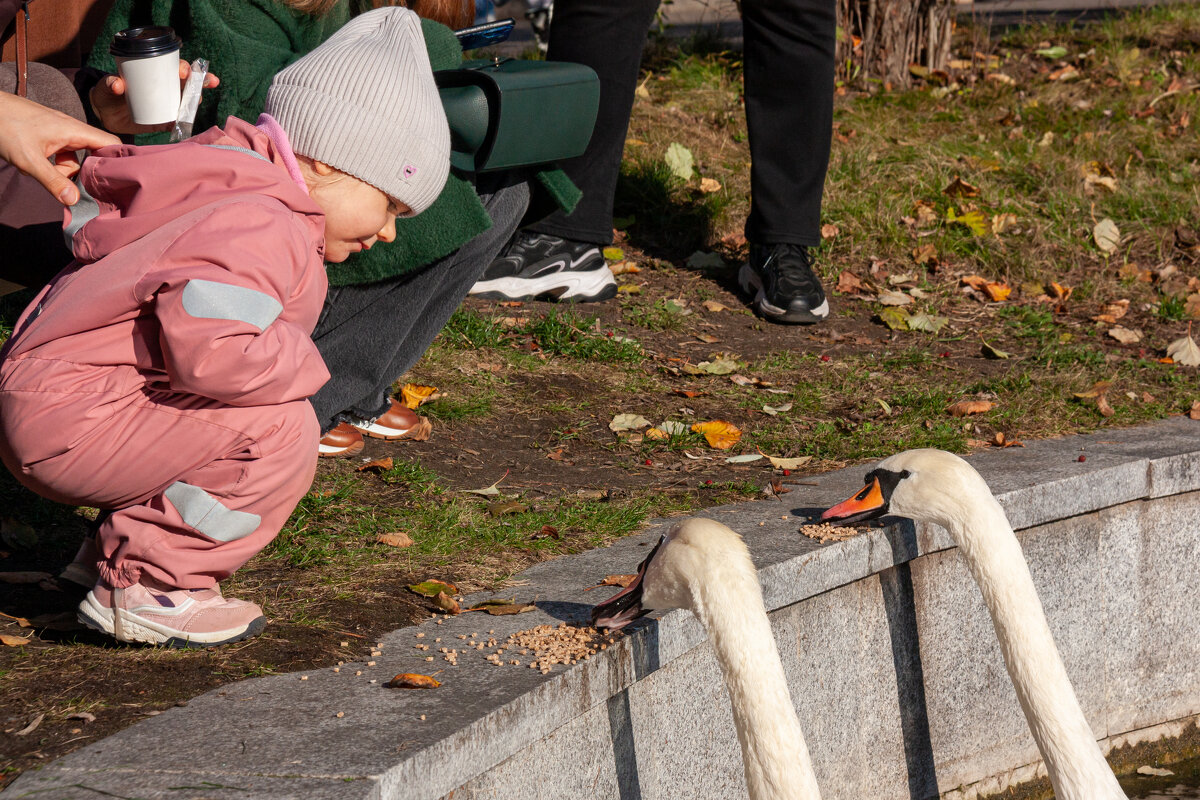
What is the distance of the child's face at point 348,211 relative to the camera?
8.14ft

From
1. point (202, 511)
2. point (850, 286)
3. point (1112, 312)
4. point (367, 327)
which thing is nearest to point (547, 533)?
point (367, 327)

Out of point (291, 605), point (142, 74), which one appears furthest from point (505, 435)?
point (142, 74)

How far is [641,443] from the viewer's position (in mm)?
3750

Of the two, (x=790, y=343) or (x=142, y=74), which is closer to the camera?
(x=142, y=74)

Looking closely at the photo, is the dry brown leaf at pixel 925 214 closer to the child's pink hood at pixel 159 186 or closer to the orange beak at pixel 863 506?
the orange beak at pixel 863 506

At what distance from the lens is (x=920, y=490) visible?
265cm

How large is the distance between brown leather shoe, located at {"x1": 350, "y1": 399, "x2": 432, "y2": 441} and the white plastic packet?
1.04 meters

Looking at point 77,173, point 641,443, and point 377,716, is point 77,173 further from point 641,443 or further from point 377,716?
point 641,443

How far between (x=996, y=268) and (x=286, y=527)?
3773 mm

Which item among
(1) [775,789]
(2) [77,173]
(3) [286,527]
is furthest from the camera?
(3) [286,527]

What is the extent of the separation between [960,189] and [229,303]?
4736 mm

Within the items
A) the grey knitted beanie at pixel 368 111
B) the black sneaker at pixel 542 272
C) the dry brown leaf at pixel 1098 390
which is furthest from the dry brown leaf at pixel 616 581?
the black sneaker at pixel 542 272

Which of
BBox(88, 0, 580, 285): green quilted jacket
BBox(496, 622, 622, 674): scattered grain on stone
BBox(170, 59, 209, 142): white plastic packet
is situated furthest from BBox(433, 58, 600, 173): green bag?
BBox(496, 622, 622, 674): scattered grain on stone

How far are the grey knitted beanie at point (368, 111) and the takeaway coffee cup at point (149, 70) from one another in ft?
0.89
